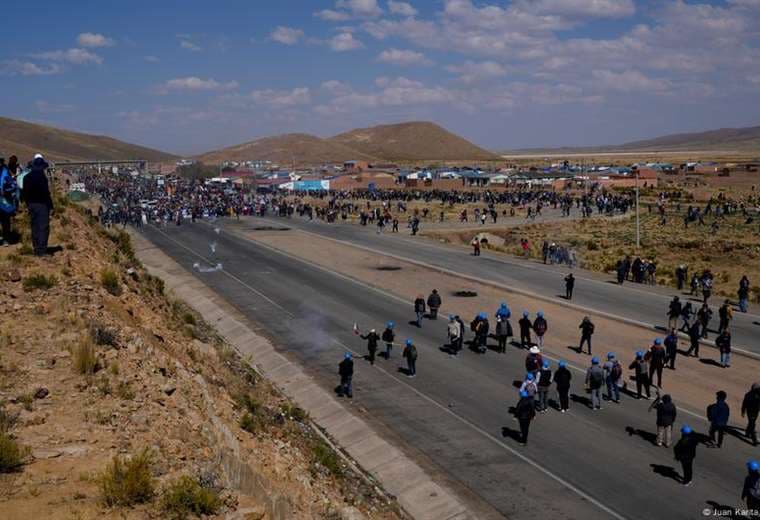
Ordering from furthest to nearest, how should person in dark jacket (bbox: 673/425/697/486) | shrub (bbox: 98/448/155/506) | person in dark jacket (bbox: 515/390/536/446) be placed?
person in dark jacket (bbox: 515/390/536/446), person in dark jacket (bbox: 673/425/697/486), shrub (bbox: 98/448/155/506)

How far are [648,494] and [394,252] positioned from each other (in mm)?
33504

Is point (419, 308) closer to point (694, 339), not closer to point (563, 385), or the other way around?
point (694, 339)

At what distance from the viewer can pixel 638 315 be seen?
27.5 m

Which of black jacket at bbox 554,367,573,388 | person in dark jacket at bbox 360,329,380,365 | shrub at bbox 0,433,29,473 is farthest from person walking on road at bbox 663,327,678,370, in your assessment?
shrub at bbox 0,433,29,473

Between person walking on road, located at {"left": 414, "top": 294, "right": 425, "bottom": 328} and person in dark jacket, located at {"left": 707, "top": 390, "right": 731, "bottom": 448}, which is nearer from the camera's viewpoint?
person in dark jacket, located at {"left": 707, "top": 390, "right": 731, "bottom": 448}

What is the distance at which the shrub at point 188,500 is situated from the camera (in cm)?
679

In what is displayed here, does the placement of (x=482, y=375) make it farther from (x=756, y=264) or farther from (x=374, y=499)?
(x=756, y=264)

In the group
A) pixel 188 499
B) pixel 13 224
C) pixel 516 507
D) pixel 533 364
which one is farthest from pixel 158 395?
pixel 533 364

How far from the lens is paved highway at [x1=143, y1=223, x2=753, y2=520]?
40.5ft

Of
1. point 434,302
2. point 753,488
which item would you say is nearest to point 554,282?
point 434,302

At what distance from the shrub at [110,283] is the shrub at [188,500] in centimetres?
768

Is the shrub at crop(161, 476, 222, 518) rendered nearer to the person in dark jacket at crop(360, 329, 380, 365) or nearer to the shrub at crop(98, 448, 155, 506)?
the shrub at crop(98, 448, 155, 506)

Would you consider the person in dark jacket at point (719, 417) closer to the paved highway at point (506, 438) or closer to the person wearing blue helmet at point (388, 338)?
the paved highway at point (506, 438)

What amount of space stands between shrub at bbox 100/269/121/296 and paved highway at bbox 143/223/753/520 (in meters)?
6.45
